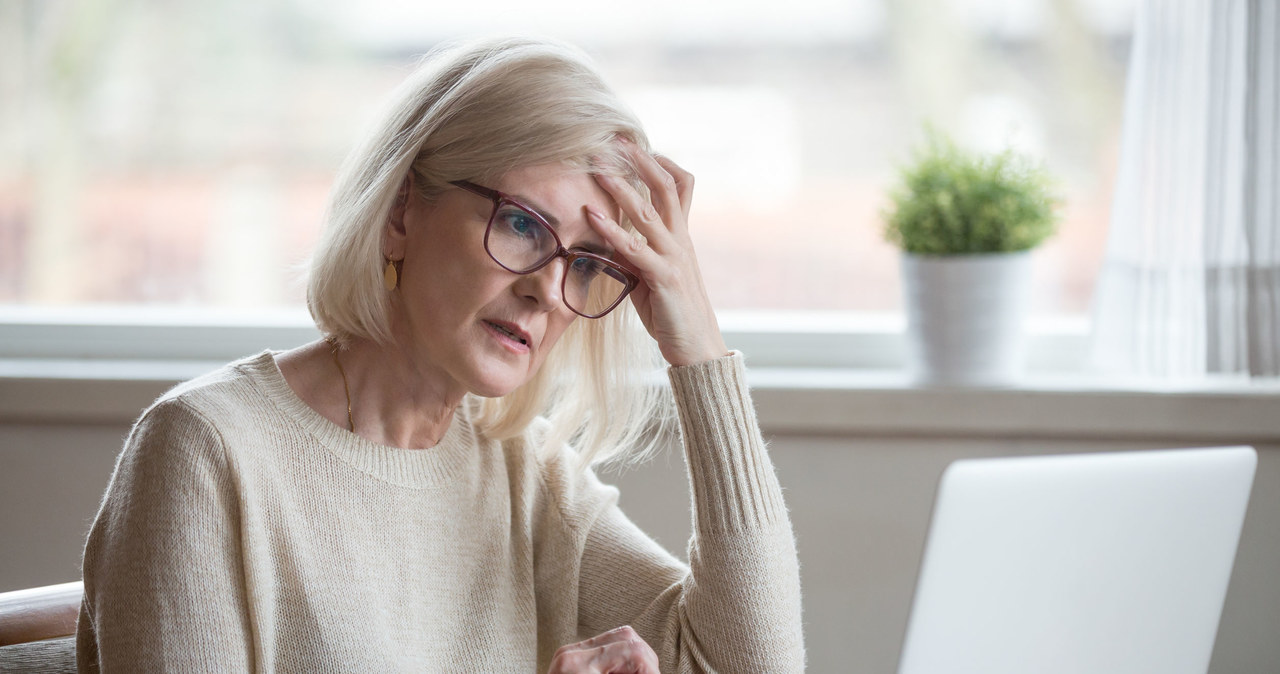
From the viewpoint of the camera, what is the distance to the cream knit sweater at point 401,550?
107 centimetres

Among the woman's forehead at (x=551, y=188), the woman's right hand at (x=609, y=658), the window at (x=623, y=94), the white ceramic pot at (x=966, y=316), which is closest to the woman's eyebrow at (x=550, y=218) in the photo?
the woman's forehead at (x=551, y=188)

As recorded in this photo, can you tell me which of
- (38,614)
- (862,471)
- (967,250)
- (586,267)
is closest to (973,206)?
(967,250)

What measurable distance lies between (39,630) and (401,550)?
1.30ft

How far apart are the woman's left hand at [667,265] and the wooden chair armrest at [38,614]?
0.72 metres

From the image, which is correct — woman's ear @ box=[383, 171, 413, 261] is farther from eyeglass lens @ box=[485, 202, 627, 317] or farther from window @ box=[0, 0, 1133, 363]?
window @ box=[0, 0, 1133, 363]

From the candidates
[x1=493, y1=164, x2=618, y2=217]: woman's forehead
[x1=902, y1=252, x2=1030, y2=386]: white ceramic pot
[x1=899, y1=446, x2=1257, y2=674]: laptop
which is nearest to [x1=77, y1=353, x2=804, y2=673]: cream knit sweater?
[x1=493, y1=164, x2=618, y2=217]: woman's forehead

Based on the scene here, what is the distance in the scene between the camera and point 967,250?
6.09 feet

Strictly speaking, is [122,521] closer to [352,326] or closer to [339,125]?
[352,326]

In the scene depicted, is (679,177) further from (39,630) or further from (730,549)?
(39,630)

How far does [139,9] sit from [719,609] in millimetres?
1735

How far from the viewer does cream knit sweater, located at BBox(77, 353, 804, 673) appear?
1066mm

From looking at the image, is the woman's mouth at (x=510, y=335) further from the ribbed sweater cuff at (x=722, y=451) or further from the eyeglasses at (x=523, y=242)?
the ribbed sweater cuff at (x=722, y=451)

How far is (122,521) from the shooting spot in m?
1.08

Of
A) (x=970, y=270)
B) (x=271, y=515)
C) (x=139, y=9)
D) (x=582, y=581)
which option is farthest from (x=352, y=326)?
(x=139, y=9)
